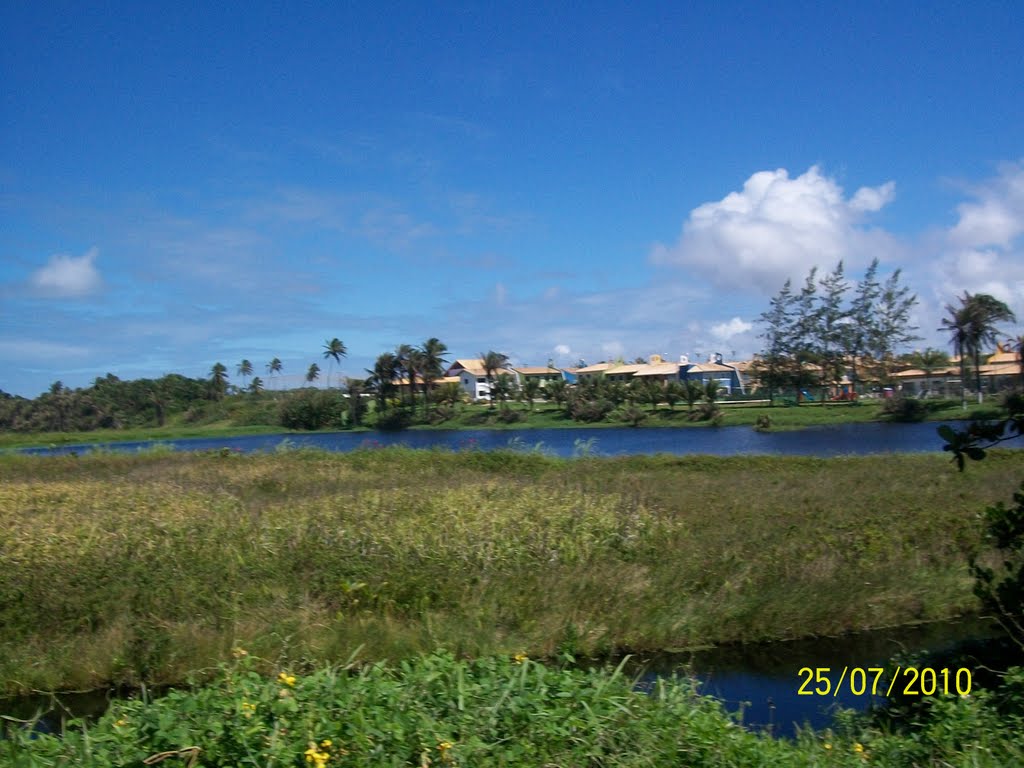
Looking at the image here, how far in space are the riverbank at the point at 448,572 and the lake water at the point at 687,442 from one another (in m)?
12.5

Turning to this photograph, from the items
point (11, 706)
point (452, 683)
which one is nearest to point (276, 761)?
point (452, 683)

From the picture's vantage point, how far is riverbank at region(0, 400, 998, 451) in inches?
1965

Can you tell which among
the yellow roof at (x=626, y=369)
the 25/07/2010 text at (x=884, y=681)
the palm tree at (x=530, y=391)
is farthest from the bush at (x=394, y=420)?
the 25/07/2010 text at (x=884, y=681)

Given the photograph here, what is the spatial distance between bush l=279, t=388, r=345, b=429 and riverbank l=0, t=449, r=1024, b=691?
5019cm

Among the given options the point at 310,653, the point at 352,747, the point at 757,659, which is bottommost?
the point at 757,659

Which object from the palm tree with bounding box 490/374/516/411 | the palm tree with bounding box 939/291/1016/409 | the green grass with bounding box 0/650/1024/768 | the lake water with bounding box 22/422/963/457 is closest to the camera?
the green grass with bounding box 0/650/1024/768

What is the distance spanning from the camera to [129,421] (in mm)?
64188

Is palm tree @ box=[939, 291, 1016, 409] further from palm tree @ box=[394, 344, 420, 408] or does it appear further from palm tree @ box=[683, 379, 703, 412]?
palm tree @ box=[394, 344, 420, 408]

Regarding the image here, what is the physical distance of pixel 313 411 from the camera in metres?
64.4

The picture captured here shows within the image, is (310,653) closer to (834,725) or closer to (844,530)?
(834,725)

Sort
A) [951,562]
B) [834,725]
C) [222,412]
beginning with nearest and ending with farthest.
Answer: [834,725], [951,562], [222,412]

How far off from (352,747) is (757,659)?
615 centimetres

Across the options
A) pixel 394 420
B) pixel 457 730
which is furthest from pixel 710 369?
pixel 457 730

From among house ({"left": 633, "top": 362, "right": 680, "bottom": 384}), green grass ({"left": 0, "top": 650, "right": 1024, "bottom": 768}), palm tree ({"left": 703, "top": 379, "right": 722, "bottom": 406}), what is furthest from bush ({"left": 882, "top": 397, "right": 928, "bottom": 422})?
green grass ({"left": 0, "top": 650, "right": 1024, "bottom": 768})
